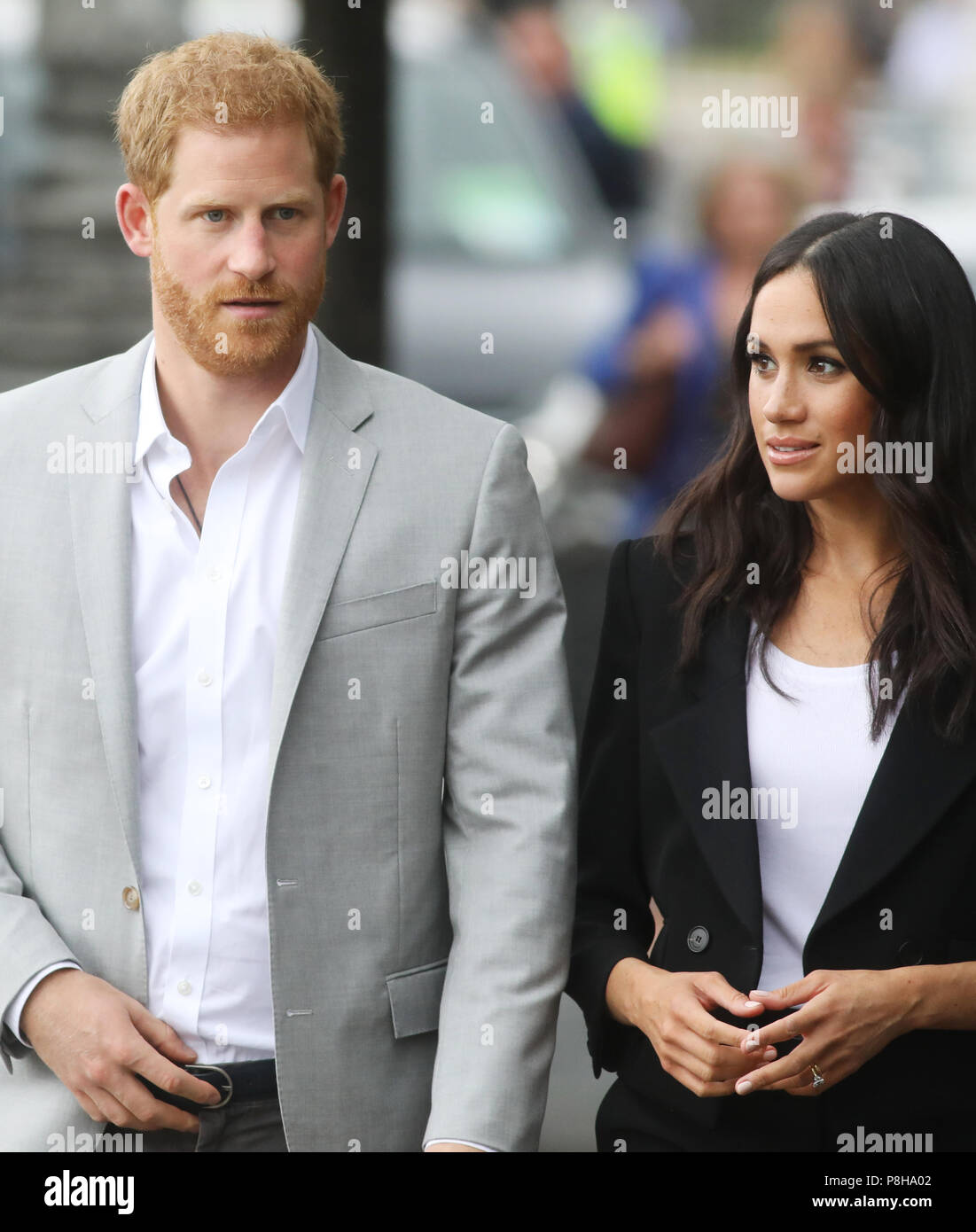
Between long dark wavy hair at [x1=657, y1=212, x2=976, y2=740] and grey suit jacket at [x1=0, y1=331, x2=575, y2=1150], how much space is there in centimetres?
37

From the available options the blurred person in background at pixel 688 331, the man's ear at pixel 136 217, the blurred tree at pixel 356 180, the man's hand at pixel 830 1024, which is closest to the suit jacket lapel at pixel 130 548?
the man's ear at pixel 136 217

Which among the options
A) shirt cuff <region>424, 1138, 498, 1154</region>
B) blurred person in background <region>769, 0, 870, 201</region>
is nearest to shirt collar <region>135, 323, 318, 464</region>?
shirt cuff <region>424, 1138, 498, 1154</region>

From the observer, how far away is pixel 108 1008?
2588mm

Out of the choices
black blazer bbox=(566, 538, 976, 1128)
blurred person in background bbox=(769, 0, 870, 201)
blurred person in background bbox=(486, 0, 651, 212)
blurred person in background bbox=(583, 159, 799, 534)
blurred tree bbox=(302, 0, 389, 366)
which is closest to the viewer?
black blazer bbox=(566, 538, 976, 1128)

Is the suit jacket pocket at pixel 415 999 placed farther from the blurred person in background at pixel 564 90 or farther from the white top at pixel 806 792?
the blurred person in background at pixel 564 90

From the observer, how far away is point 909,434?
279cm

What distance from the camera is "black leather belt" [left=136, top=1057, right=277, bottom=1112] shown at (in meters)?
2.62

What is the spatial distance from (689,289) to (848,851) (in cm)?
370

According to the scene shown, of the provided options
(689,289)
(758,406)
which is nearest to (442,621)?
(758,406)

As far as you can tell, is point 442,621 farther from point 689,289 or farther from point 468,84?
point 468,84

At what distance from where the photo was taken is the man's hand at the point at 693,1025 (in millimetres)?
2570

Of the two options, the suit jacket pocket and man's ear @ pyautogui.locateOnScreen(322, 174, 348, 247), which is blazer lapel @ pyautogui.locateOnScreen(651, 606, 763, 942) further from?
man's ear @ pyautogui.locateOnScreen(322, 174, 348, 247)

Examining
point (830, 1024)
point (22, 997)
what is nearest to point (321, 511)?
point (22, 997)

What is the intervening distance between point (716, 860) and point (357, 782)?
55 cm
